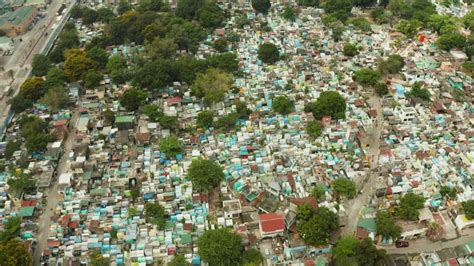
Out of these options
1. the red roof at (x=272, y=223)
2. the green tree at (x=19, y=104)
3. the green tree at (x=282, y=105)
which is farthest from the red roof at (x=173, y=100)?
the red roof at (x=272, y=223)

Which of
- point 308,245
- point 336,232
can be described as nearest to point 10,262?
point 308,245

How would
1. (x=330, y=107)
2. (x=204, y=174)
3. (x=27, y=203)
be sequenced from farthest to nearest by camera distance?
(x=330, y=107), (x=204, y=174), (x=27, y=203)

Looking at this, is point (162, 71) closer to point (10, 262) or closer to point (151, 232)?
point (151, 232)

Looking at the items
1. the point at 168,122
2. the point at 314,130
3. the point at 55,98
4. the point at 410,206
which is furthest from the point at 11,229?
the point at 410,206

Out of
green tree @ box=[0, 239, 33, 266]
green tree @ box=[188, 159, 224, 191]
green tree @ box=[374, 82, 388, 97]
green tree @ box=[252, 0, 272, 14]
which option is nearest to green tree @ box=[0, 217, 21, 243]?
green tree @ box=[0, 239, 33, 266]

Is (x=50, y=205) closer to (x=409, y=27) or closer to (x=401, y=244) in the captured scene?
(x=401, y=244)
